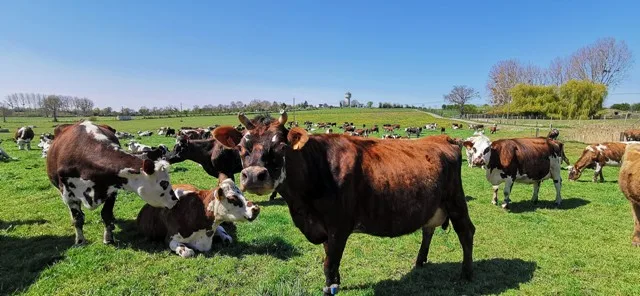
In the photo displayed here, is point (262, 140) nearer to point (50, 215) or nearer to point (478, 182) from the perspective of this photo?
point (50, 215)

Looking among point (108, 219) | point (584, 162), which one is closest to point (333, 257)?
point (108, 219)

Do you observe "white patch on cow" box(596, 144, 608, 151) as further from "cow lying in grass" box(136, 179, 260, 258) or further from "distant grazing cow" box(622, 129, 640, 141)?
"cow lying in grass" box(136, 179, 260, 258)

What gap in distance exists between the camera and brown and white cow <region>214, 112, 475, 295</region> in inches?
139

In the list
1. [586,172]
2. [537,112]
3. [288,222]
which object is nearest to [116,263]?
[288,222]

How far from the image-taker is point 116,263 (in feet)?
18.1

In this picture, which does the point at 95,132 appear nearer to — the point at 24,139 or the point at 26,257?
the point at 26,257

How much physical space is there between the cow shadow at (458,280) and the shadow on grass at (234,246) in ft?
5.49

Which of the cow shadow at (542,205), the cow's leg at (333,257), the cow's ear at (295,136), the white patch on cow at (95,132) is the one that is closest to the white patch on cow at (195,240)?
the white patch on cow at (95,132)

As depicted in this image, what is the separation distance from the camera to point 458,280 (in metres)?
5.21

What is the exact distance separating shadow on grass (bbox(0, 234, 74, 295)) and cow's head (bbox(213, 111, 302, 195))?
383cm

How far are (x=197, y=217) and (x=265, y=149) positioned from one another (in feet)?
11.0

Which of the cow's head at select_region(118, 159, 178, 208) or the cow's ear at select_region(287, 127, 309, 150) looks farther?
the cow's head at select_region(118, 159, 178, 208)

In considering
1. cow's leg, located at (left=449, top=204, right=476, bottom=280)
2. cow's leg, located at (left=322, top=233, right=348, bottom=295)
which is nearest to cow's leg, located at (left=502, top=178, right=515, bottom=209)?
cow's leg, located at (left=449, top=204, right=476, bottom=280)

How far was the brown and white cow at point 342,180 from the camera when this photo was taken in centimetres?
353
